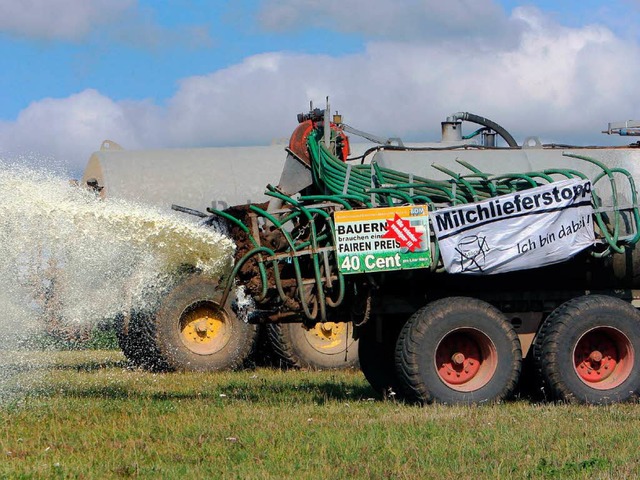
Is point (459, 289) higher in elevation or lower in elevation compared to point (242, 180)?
lower

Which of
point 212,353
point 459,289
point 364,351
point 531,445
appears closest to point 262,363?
point 212,353

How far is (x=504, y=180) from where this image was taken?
1270 cm

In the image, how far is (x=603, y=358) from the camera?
1240 cm

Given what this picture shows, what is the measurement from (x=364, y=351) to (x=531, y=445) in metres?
4.44

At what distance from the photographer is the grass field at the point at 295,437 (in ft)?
27.9

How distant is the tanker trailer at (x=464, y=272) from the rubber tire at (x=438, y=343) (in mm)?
13

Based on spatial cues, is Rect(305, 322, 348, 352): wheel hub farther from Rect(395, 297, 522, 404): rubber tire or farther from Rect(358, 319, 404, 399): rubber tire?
Rect(395, 297, 522, 404): rubber tire

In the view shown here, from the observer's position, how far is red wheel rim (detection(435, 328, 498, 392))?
12.0 m

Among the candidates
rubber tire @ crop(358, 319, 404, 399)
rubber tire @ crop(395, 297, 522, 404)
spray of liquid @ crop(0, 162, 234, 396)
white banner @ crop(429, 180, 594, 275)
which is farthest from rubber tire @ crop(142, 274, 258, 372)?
white banner @ crop(429, 180, 594, 275)

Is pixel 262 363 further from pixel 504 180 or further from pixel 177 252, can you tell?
pixel 504 180

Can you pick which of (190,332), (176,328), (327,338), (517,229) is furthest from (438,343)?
(190,332)

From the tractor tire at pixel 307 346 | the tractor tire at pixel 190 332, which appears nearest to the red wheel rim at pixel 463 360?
the tractor tire at pixel 307 346

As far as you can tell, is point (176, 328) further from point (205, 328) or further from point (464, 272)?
point (464, 272)

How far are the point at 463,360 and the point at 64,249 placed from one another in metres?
4.30
